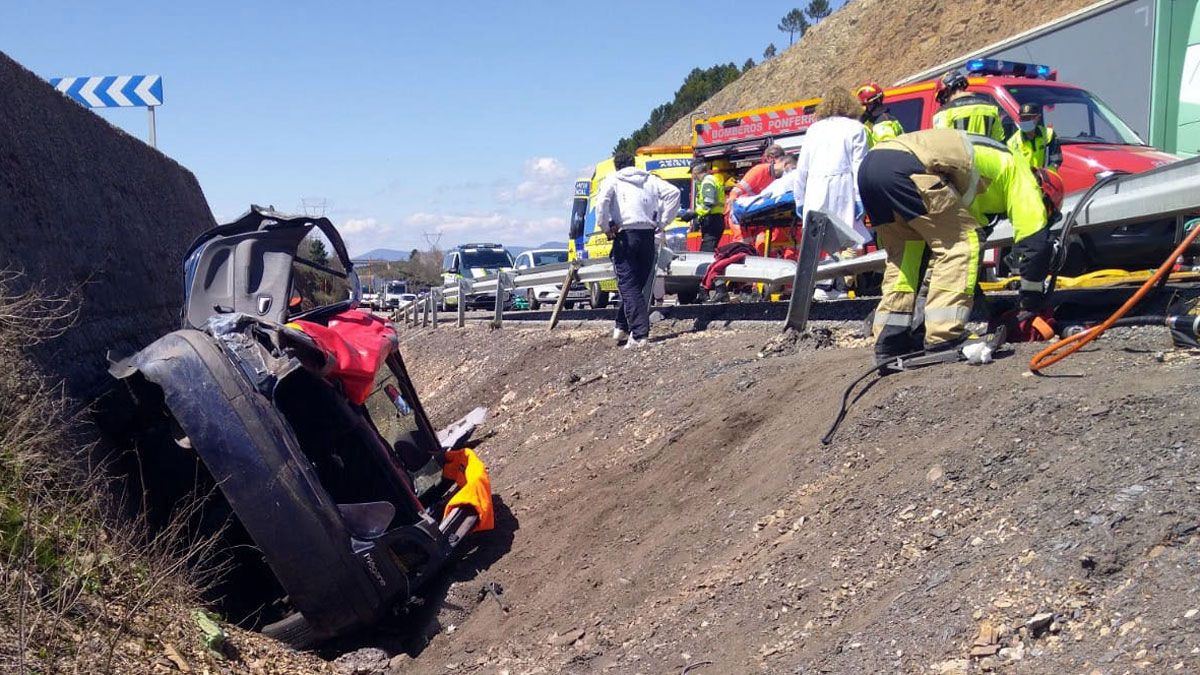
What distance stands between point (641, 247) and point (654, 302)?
6.13 ft

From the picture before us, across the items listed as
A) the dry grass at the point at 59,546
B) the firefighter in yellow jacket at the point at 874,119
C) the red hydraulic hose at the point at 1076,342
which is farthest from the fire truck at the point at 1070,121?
the dry grass at the point at 59,546

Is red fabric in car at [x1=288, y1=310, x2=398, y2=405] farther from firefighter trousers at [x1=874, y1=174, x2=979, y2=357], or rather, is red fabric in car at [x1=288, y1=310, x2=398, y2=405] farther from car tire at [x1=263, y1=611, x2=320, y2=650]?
firefighter trousers at [x1=874, y1=174, x2=979, y2=357]

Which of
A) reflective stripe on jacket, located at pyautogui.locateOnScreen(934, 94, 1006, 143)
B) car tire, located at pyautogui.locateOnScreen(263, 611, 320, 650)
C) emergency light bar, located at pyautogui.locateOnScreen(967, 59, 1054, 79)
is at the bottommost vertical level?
car tire, located at pyautogui.locateOnScreen(263, 611, 320, 650)

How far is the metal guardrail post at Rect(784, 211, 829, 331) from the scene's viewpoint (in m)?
7.20

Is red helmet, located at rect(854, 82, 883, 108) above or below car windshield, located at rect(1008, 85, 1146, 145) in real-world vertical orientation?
above

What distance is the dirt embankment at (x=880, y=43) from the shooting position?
108ft

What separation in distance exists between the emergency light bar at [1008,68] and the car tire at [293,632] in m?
8.45

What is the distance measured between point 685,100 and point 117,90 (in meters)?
52.0

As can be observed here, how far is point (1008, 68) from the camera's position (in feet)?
33.7

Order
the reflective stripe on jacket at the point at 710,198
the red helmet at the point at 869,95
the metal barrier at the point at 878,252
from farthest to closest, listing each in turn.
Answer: the reflective stripe on jacket at the point at 710,198 < the red helmet at the point at 869,95 < the metal barrier at the point at 878,252

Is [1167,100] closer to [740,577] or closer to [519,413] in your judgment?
[519,413]

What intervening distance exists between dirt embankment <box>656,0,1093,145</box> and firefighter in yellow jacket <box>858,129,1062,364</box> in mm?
26142

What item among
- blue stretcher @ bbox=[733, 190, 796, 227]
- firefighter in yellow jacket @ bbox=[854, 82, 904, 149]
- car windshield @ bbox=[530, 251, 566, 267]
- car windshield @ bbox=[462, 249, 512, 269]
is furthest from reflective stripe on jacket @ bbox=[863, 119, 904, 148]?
car windshield @ bbox=[462, 249, 512, 269]

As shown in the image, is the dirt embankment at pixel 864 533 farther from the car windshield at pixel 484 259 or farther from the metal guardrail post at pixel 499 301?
the car windshield at pixel 484 259
